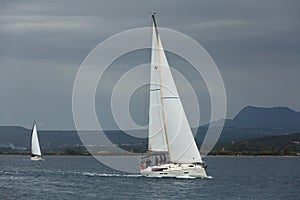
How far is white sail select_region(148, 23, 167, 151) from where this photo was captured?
81.6 meters

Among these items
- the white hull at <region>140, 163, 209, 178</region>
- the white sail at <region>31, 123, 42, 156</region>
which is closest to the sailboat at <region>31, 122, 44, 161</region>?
the white sail at <region>31, 123, 42, 156</region>

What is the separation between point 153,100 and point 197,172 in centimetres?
959

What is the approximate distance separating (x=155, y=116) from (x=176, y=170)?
6.53 metres

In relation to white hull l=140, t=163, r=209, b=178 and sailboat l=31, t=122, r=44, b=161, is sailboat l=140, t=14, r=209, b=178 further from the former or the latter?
sailboat l=31, t=122, r=44, b=161

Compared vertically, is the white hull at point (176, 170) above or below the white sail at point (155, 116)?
below

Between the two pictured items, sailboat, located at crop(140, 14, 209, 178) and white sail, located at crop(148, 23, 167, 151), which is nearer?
sailboat, located at crop(140, 14, 209, 178)

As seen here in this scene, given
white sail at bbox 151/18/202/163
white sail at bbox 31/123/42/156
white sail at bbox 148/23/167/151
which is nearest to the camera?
white sail at bbox 151/18/202/163

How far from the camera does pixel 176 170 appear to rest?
81.2 metres

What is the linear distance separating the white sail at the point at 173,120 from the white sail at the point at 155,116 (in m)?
0.36

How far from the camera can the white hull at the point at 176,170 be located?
8138 cm

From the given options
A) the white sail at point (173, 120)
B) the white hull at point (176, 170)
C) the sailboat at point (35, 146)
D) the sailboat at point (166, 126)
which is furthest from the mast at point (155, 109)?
the sailboat at point (35, 146)

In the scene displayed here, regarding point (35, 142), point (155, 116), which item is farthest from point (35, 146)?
point (155, 116)

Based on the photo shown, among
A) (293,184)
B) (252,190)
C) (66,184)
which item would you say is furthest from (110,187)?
(293,184)

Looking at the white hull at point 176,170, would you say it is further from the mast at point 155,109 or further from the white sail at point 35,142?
the white sail at point 35,142
